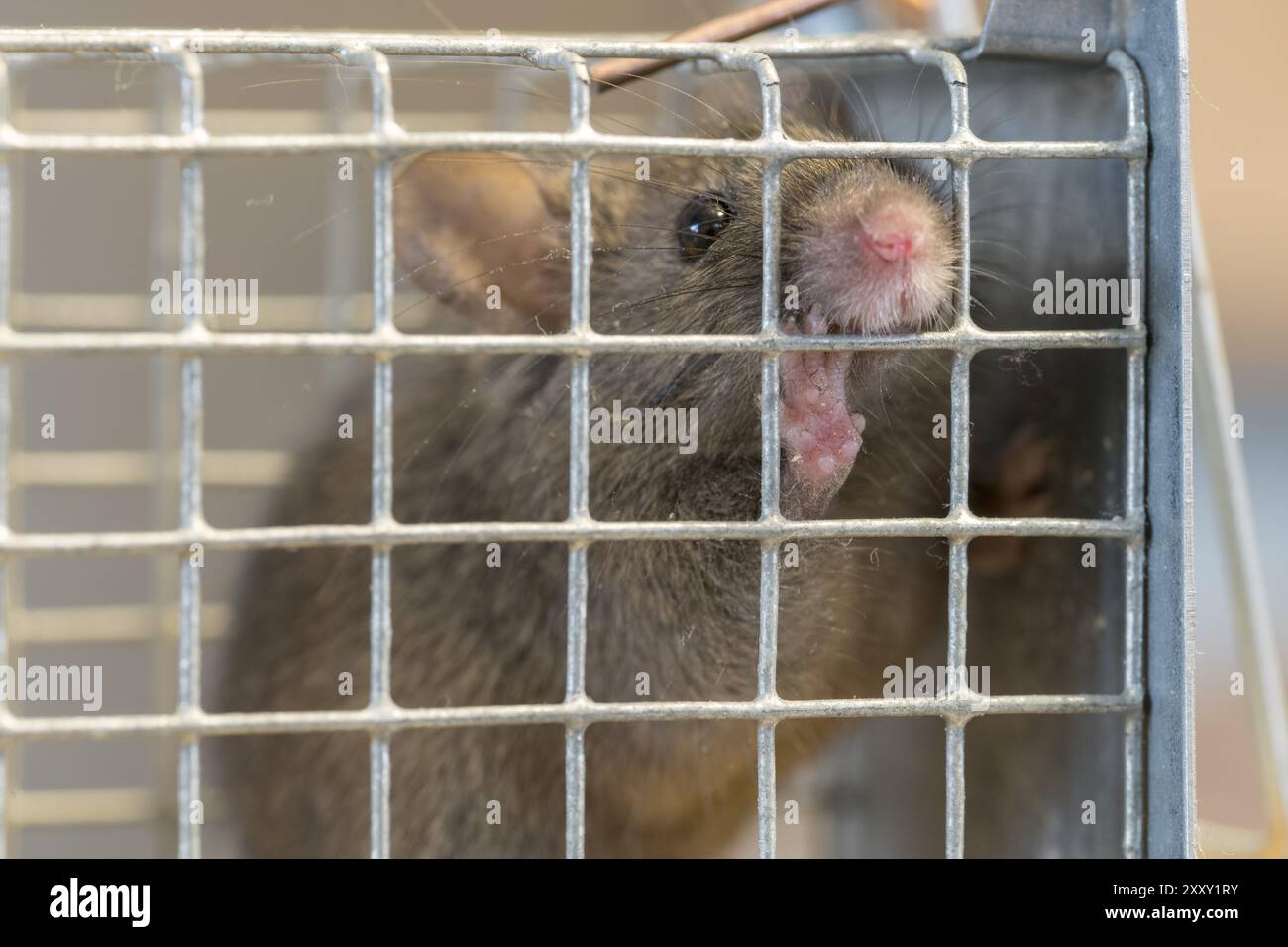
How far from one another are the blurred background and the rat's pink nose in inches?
20.2

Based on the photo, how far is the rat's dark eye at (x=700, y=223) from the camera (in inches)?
59.9

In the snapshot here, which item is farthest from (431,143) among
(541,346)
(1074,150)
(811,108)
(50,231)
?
(50,231)

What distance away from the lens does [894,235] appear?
48.7 inches

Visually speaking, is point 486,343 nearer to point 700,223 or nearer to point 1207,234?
point 700,223

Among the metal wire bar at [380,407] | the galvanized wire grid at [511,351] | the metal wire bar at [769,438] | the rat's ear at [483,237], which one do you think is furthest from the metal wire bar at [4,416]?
the metal wire bar at [769,438]

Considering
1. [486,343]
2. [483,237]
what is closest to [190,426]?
[486,343]

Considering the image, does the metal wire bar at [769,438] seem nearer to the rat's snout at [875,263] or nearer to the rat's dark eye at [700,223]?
the rat's snout at [875,263]

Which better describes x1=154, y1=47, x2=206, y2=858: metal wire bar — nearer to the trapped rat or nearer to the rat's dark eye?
the trapped rat

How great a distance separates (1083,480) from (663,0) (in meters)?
1.40

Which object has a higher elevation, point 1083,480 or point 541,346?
point 541,346

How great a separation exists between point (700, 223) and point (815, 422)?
0.37 meters

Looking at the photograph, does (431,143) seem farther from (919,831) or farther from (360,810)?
(919,831)

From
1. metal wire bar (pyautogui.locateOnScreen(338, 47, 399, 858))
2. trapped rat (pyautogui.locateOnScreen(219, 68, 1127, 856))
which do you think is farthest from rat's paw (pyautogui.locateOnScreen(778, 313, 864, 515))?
metal wire bar (pyautogui.locateOnScreen(338, 47, 399, 858))

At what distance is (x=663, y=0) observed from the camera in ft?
7.47
